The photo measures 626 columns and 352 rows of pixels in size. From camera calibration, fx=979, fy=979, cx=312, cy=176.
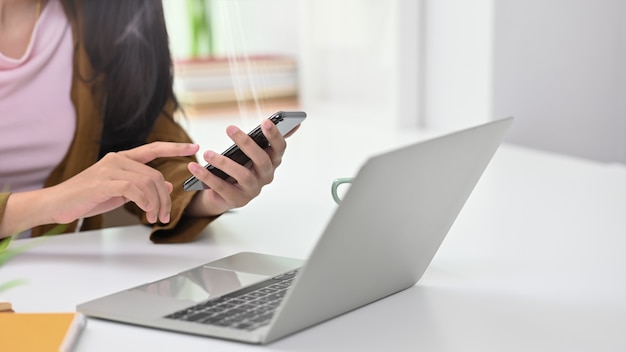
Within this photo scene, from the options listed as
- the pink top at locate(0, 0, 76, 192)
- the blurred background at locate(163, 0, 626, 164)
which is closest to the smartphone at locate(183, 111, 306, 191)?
the pink top at locate(0, 0, 76, 192)

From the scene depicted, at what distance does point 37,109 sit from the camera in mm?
1435

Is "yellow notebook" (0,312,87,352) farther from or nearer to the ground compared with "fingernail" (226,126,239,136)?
nearer to the ground

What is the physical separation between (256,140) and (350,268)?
0.31 metres

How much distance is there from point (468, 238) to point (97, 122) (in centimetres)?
59

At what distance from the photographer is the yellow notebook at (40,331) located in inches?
30.1

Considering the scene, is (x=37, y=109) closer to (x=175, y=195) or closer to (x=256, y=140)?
(x=175, y=195)

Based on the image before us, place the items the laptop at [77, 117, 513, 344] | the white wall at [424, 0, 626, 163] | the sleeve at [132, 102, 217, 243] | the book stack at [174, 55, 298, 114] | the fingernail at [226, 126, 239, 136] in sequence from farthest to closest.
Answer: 1. the book stack at [174, 55, 298, 114]
2. the white wall at [424, 0, 626, 163]
3. the sleeve at [132, 102, 217, 243]
4. the fingernail at [226, 126, 239, 136]
5. the laptop at [77, 117, 513, 344]

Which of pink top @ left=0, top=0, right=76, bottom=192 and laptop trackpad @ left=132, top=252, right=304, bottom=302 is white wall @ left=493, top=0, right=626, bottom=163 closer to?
pink top @ left=0, top=0, right=76, bottom=192

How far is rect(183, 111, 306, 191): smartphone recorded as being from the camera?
3.42 ft

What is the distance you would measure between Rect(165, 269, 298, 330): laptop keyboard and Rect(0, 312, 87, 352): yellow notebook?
81mm

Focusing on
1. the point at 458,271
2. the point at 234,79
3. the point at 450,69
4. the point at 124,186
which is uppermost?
the point at 124,186

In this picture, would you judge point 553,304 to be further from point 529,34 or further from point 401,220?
point 529,34

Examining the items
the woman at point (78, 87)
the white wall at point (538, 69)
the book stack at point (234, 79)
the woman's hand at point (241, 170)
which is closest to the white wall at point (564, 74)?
the white wall at point (538, 69)

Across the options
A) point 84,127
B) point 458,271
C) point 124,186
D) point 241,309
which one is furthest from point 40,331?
point 84,127
